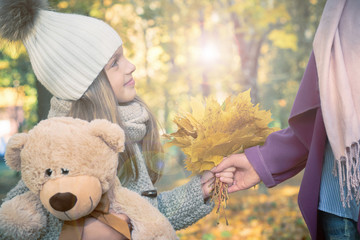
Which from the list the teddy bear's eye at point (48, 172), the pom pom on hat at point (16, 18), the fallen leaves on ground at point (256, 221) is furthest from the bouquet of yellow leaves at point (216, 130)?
the fallen leaves on ground at point (256, 221)

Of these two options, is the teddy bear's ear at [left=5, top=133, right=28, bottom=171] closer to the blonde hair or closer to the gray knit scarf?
the blonde hair

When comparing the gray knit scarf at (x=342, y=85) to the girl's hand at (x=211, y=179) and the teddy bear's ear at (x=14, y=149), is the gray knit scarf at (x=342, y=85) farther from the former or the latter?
the teddy bear's ear at (x=14, y=149)

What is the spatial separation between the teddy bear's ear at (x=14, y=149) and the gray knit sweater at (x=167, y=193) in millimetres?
292

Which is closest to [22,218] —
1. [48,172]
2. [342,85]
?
[48,172]

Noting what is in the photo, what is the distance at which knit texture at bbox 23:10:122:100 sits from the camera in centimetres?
131

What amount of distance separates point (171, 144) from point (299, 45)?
5038mm

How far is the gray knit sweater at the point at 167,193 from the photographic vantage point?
1375mm

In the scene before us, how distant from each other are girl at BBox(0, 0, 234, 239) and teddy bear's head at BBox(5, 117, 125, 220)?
0.23 metres

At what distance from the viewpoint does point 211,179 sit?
1.40m

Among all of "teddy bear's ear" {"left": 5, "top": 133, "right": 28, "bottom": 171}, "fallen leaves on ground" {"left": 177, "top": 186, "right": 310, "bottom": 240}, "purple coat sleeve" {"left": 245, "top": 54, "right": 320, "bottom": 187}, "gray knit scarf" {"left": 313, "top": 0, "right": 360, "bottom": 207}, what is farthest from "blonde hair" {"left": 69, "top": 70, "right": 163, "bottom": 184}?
"fallen leaves on ground" {"left": 177, "top": 186, "right": 310, "bottom": 240}

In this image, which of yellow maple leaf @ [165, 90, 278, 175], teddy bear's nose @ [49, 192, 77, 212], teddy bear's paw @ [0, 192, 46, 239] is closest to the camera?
teddy bear's nose @ [49, 192, 77, 212]

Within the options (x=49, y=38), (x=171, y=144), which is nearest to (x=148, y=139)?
(x=171, y=144)

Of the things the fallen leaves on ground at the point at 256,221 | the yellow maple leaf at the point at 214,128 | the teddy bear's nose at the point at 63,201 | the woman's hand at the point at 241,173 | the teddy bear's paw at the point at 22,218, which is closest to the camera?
the teddy bear's nose at the point at 63,201

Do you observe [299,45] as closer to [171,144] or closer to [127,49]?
[127,49]
